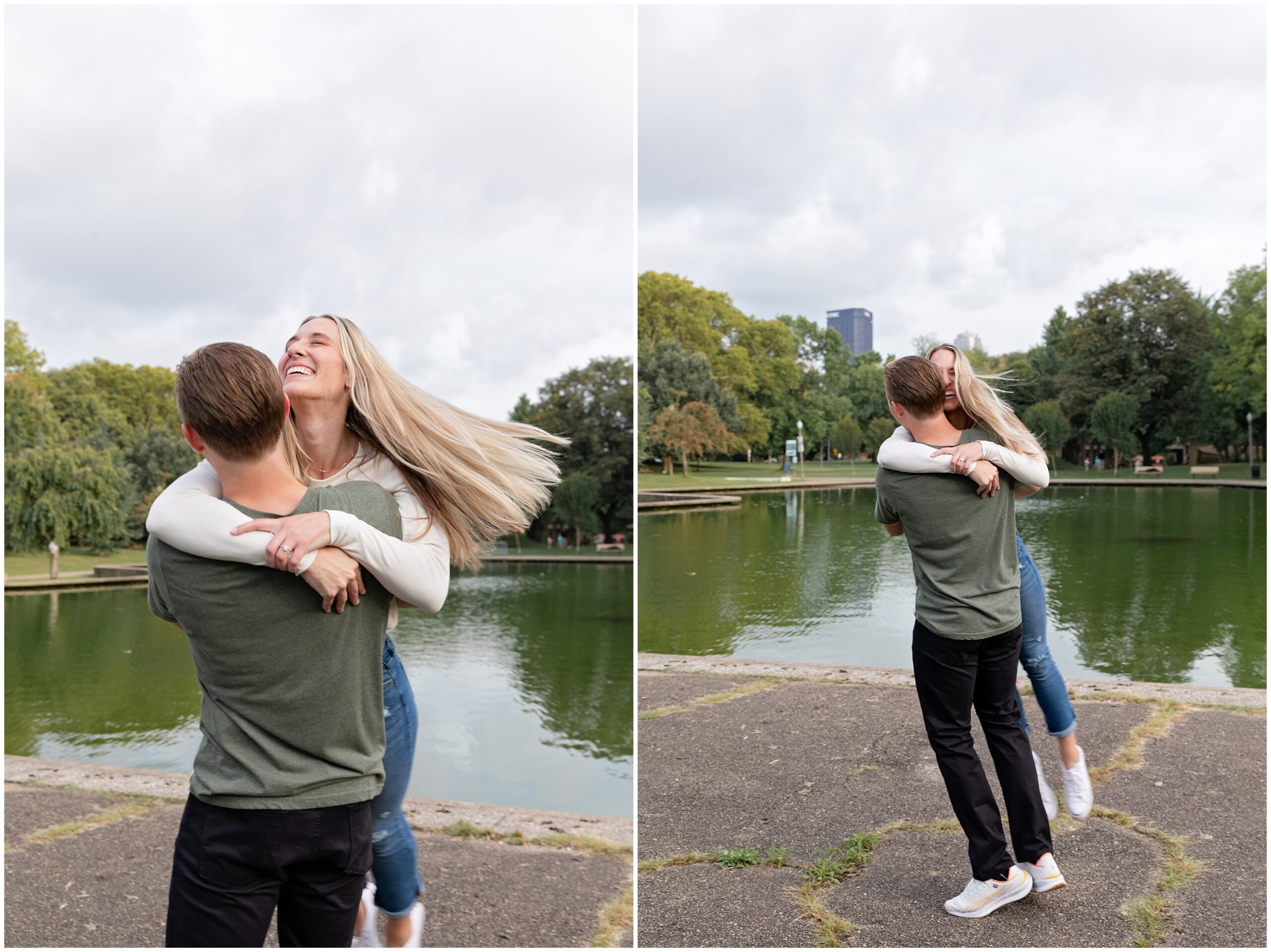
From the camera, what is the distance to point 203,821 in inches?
54.9

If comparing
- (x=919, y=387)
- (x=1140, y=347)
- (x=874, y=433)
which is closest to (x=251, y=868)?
(x=919, y=387)

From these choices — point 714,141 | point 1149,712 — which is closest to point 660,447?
point 714,141

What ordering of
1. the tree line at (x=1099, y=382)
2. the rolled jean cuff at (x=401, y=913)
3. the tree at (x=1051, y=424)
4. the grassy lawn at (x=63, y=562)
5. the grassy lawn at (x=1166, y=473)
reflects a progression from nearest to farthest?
the rolled jean cuff at (x=401, y=913) < the tree at (x=1051, y=424) < the grassy lawn at (x=63, y=562) < the tree line at (x=1099, y=382) < the grassy lawn at (x=1166, y=473)

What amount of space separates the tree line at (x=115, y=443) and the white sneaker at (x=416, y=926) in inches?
838

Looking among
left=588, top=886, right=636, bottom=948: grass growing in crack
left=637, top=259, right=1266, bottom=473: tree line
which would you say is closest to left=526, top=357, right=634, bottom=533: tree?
left=637, top=259, right=1266, bottom=473: tree line

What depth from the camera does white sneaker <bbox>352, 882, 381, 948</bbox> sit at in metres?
2.27

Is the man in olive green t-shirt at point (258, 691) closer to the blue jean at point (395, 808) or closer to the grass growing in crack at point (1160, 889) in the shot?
the blue jean at point (395, 808)

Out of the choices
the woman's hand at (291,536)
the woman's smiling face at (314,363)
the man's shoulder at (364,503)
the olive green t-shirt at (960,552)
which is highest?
the woman's smiling face at (314,363)

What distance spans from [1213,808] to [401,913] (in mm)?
2628

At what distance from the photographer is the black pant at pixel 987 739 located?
237 centimetres

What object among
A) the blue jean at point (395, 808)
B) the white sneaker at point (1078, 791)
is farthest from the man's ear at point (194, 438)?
the white sneaker at point (1078, 791)

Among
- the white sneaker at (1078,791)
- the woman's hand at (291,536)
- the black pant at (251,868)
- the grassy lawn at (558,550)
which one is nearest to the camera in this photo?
the woman's hand at (291,536)

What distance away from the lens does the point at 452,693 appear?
12664 millimetres

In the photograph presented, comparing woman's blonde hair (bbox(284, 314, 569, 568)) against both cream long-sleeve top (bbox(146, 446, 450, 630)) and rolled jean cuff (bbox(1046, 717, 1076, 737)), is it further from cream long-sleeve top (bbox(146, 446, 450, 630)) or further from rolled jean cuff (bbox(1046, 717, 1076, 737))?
rolled jean cuff (bbox(1046, 717, 1076, 737))
